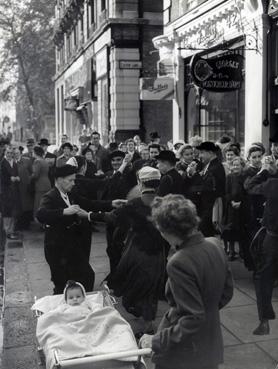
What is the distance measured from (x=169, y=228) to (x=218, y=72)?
30.1 ft

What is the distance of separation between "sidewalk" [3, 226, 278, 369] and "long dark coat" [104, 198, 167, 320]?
672 mm

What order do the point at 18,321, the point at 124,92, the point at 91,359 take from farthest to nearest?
1. the point at 124,92
2. the point at 18,321
3. the point at 91,359

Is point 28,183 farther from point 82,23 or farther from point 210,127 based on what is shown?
point 82,23

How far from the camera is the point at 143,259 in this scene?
5492 millimetres

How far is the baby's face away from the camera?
17.4ft

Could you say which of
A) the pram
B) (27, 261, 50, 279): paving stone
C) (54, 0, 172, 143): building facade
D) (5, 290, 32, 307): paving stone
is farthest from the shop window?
the pram

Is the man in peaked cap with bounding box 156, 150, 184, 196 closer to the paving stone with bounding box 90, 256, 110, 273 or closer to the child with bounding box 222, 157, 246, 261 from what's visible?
the child with bounding box 222, 157, 246, 261

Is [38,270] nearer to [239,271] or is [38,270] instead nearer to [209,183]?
[209,183]

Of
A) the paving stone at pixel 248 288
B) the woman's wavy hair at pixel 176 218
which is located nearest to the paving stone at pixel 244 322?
the paving stone at pixel 248 288

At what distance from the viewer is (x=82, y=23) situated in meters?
31.1

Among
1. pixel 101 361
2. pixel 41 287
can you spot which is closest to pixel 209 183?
pixel 41 287

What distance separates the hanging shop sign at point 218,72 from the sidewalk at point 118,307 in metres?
4.50

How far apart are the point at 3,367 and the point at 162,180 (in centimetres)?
320

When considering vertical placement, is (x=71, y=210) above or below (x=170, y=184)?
below
